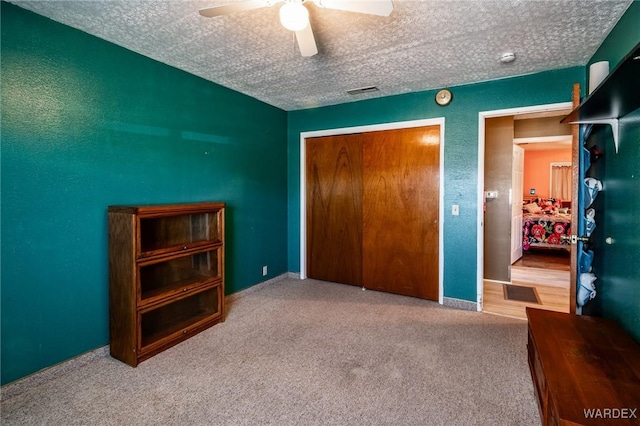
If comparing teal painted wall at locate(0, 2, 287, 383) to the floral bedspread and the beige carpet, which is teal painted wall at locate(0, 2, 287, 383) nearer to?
the beige carpet

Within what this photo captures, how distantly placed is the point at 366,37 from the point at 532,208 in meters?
6.93

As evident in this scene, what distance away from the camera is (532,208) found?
7.16m

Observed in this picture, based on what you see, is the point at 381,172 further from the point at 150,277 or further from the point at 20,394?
the point at 20,394

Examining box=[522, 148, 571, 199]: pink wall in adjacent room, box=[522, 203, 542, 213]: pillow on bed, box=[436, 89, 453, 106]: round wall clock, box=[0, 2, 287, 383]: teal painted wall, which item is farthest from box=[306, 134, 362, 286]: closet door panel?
box=[522, 148, 571, 199]: pink wall in adjacent room

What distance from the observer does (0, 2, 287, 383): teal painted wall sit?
6.24 feet

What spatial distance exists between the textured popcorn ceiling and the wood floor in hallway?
2.49 m

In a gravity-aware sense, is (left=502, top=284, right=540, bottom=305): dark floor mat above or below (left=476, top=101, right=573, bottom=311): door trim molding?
below

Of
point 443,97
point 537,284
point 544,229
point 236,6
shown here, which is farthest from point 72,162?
point 544,229

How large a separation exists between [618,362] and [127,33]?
11.7 feet

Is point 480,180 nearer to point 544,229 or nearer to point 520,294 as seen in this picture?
point 520,294

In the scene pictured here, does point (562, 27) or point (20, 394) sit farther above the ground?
point (562, 27)

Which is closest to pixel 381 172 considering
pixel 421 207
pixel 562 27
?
pixel 421 207

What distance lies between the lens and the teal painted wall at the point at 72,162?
74.9 inches

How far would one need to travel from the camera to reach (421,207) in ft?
11.7
